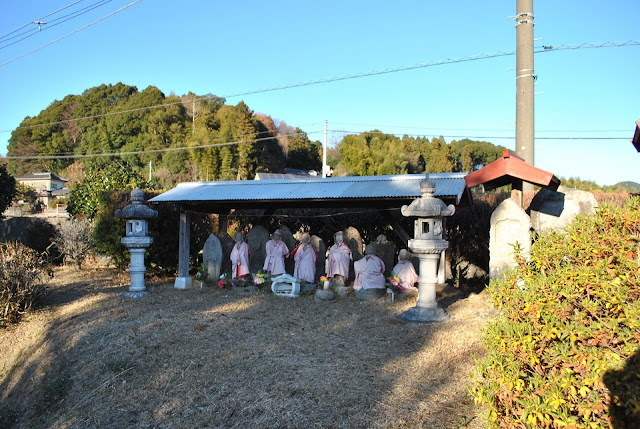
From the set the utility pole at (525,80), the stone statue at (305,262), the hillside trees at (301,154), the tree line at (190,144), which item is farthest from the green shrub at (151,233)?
the hillside trees at (301,154)

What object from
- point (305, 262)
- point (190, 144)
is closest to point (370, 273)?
point (305, 262)

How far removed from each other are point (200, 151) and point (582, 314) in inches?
1466

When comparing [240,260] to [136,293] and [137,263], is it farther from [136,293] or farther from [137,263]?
[136,293]

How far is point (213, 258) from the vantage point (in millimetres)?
12156

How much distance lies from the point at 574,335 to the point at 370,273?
24.2 ft

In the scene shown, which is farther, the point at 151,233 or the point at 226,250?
the point at 151,233

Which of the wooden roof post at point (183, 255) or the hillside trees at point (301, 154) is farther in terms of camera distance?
the hillside trees at point (301, 154)

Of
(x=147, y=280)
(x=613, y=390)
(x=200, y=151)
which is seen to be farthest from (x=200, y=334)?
(x=200, y=151)

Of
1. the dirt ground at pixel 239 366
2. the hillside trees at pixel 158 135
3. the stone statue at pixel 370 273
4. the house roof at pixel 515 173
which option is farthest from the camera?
the hillside trees at pixel 158 135

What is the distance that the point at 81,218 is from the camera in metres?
16.6

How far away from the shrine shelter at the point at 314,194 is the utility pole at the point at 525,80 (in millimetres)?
1377

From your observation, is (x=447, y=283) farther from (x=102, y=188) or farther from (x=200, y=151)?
(x=200, y=151)

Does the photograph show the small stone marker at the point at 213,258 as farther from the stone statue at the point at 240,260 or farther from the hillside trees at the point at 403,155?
the hillside trees at the point at 403,155

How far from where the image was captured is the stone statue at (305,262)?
35.9 ft
